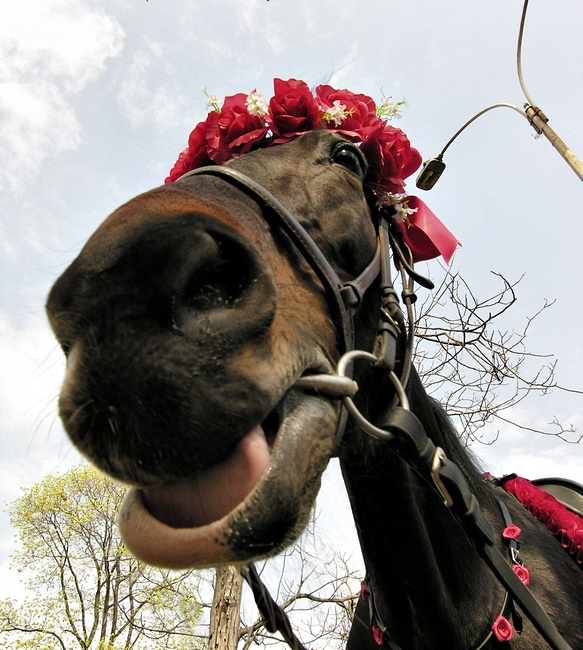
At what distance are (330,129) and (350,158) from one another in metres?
0.28

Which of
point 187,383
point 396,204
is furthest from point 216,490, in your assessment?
point 396,204

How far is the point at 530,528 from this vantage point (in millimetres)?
2500

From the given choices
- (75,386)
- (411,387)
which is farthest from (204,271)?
(411,387)

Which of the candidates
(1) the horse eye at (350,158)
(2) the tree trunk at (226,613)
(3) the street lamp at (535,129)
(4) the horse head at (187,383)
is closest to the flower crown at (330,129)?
(1) the horse eye at (350,158)

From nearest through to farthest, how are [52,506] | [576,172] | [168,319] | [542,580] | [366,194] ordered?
[168,319]
[542,580]
[366,194]
[576,172]
[52,506]

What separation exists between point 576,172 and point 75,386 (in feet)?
19.1

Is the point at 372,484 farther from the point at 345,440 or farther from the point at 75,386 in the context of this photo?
the point at 75,386

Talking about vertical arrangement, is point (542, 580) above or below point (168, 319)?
below

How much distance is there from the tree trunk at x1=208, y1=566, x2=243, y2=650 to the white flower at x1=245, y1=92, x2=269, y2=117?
17.1ft

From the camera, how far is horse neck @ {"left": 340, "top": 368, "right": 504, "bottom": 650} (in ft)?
6.40

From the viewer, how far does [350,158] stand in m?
2.26

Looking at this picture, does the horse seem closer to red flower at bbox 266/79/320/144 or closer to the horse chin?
the horse chin

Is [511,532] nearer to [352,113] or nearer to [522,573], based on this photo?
[522,573]

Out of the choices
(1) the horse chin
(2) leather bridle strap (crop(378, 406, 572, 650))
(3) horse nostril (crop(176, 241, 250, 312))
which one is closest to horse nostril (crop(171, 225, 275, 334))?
(3) horse nostril (crop(176, 241, 250, 312))
